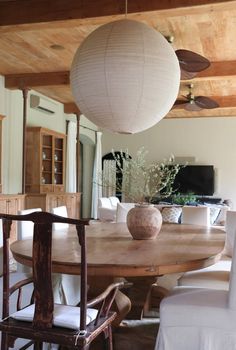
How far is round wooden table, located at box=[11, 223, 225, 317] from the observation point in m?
1.99

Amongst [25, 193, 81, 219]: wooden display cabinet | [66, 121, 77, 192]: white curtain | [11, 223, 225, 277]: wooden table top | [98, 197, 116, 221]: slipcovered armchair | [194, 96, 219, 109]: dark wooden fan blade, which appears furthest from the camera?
[66, 121, 77, 192]: white curtain

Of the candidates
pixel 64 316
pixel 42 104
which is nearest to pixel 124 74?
pixel 64 316

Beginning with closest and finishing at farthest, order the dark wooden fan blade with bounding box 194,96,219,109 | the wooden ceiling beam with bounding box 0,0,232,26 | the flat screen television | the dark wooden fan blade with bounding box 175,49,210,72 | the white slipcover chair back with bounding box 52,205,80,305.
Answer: the white slipcover chair back with bounding box 52,205,80,305
the wooden ceiling beam with bounding box 0,0,232,26
the dark wooden fan blade with bounding box 175,49,210,72
the dark wooden fan blade with bounding box 194,96,219,109
the flat screen television

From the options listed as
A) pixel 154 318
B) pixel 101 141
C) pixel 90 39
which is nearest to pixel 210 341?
pixel 154 318

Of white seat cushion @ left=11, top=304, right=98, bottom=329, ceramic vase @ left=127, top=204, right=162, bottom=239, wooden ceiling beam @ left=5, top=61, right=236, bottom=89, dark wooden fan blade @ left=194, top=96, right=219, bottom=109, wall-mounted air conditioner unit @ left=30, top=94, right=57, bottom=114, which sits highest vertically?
wooden ceiling beam @ left=5, top=61, right=236, bottom=89

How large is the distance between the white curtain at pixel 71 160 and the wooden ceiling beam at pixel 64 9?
207 inches

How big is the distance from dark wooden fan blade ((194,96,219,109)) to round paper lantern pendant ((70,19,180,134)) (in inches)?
155

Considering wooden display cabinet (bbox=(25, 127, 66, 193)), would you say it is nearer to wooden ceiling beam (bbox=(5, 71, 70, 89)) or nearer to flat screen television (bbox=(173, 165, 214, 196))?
wooden ceiling beam (bbox=(5, 71, 70, 89))

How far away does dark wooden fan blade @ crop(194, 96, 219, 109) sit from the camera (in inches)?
246

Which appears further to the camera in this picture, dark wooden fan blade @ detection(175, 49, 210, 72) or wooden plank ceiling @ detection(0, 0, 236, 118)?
dark wooden fan blade @ detection(175, 49, 210, 72)

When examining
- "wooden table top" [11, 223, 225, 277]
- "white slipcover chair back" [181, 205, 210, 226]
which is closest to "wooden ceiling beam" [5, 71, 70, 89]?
"white slipcover chair back" [181, 205, 210, 226]

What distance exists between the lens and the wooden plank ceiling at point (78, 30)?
12.5 ft

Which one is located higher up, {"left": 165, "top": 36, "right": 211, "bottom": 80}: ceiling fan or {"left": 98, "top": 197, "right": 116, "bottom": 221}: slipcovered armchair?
{"left": 165, "top": 36, "right": 211, "bottom": 80}: ceiling fan

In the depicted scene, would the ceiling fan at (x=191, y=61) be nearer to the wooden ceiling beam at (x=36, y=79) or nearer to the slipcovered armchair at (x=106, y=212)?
the wooden ceiling beam at (x=36, y=79)
